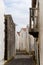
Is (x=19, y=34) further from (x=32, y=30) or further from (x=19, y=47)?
(x=32, y=30)

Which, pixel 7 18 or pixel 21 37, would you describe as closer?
pixel 7 18

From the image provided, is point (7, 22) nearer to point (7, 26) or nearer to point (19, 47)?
point (7, 26)

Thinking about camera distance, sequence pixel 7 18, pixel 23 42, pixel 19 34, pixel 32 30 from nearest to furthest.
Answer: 1. pixel 32 30
2. pixel 7 18
3. pixel 23 42
4. pixel 19 34

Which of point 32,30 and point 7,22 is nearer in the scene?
point 32,30

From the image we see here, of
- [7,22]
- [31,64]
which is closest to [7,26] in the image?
[7,22]

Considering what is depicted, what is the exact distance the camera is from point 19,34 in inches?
1410

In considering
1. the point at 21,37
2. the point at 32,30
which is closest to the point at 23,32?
the point at 21,37

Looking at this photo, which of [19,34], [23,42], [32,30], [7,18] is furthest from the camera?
[19,34]

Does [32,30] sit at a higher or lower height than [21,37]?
higher

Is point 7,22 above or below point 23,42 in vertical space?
above

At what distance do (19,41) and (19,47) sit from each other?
1153 millimetres

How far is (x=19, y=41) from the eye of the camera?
33.9 meters

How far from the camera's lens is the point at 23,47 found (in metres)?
33.9

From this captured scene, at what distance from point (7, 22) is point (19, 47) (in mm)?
23689
